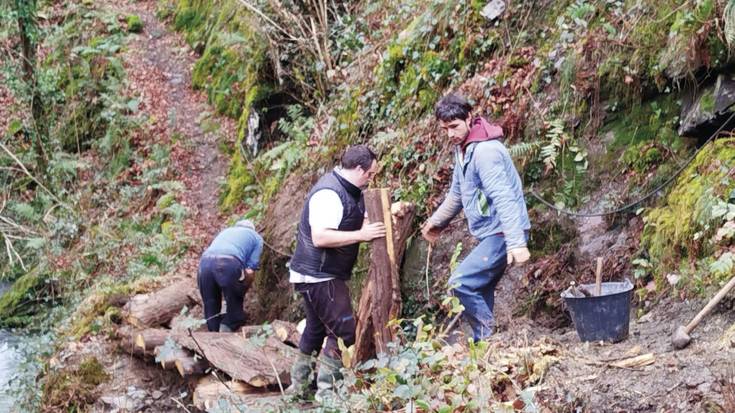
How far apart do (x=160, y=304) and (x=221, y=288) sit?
160 cm

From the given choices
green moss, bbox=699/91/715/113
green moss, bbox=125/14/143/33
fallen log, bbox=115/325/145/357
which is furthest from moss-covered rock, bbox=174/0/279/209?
green moss, bbox=699/91/715/113

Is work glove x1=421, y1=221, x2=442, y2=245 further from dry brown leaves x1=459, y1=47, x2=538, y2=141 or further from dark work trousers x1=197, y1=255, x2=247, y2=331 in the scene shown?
dark work trousers x1=197, y1=255, x2=247, y2=331

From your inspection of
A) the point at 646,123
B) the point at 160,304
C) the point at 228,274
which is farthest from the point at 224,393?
the point at 646,123

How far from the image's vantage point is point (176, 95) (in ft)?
61.5

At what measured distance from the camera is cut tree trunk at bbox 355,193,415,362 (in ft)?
20.4

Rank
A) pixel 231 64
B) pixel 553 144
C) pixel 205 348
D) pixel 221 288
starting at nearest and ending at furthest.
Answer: pixel 553 144
pixel 205 348
pixel 221 288
pixel 231 64

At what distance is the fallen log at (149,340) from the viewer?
8.97m

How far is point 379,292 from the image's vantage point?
646 cm

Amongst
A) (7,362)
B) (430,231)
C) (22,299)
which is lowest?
(22,299)

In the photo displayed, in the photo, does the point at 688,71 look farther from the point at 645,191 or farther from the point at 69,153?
the point at 69,153

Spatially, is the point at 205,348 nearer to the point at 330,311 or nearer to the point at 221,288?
the point at 221,288

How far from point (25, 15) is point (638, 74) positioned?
1298cm

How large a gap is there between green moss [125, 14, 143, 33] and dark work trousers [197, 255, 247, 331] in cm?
1425

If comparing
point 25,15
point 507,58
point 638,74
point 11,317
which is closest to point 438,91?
point 507,58
